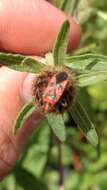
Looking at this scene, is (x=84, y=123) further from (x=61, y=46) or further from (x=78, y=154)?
(x=78, y=154)

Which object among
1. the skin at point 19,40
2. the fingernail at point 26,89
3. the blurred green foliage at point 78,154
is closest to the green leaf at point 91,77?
the fingernail at point 26,89

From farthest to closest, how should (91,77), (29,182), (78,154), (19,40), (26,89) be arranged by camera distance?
(78,154), (29,182), (19,40), (26,89), (91,77)

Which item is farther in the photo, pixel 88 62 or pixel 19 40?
pixel 19 40

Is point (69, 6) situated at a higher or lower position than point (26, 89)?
higher

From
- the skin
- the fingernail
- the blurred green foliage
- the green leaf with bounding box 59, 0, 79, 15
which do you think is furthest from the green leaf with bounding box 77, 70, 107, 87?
the blurred green foliage

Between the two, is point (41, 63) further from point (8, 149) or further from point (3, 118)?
point (8, 149)

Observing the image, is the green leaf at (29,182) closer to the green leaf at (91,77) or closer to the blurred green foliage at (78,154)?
the blurred green foliage at (78,154)

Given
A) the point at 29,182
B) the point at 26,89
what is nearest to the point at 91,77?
the point at 26,89
